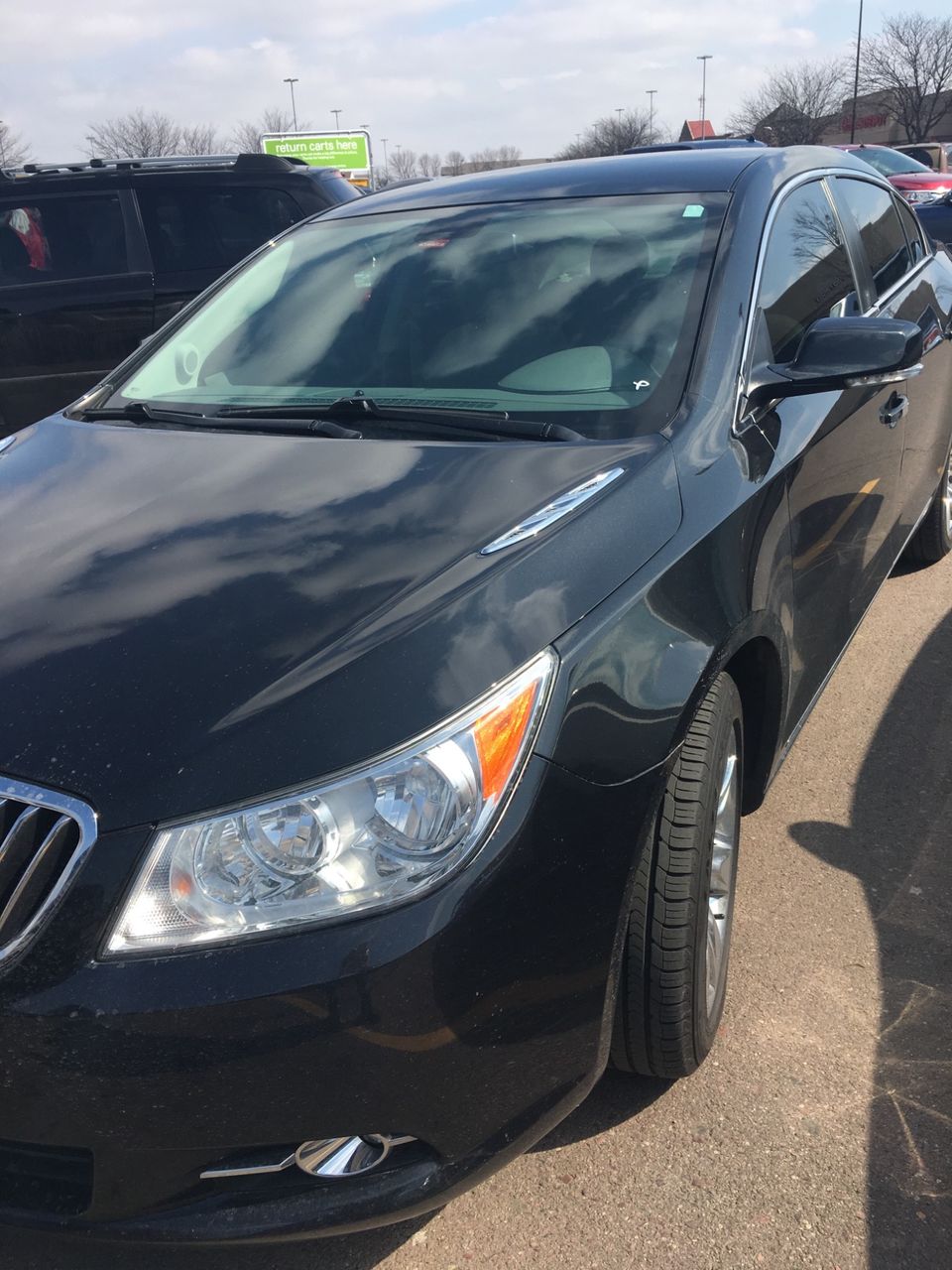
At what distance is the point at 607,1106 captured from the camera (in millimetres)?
2234

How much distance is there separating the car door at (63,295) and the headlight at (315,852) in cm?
528

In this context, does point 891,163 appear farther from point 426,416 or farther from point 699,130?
point 699,130

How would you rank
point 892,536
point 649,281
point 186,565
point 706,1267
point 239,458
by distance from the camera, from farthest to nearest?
1. point 892,536
2. point 649,281
3. point 239,458
4. point 186,565
5. point 706,1267

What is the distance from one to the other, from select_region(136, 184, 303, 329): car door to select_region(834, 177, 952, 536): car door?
3622 mm

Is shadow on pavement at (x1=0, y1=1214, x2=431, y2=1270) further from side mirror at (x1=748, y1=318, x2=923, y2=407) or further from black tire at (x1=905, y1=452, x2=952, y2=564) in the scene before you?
black tire at (x1=905, y1=452, x2=952, y2=564)

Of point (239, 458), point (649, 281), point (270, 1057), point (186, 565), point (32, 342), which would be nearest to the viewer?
point (270, 1057)

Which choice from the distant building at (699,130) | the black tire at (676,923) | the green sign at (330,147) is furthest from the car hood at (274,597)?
the distant building at (699,130)

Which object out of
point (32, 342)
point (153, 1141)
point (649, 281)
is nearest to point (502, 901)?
point (153, 1141)

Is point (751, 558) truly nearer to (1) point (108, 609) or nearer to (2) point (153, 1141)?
(1) point (108, 609)

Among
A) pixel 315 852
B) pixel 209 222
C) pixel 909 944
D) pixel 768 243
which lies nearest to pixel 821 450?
pixel 768 243

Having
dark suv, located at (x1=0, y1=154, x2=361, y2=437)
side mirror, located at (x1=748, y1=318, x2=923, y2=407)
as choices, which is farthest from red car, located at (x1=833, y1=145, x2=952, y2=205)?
side mirror, located at (x1=748, y1=318, x2=923, y2=407)

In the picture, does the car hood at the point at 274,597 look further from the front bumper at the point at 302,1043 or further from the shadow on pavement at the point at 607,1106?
the shadow on pavement at the point at 607,1106

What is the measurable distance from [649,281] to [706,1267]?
2.03 metres

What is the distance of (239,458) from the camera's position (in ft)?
8.10
